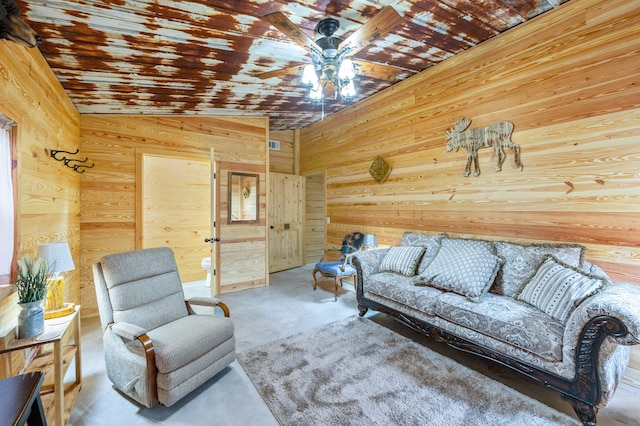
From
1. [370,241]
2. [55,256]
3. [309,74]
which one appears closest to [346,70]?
[309,74]

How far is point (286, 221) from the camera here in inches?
234

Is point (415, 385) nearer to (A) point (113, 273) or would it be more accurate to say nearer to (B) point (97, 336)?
(A) point (113, 273)

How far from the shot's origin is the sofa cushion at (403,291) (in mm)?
2660

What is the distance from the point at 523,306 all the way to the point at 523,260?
0.46 m

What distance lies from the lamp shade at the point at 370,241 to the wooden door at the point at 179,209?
2.88 metres

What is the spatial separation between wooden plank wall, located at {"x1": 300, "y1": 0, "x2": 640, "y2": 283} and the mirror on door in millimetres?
2109

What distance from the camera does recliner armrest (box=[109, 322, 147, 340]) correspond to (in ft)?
6.10

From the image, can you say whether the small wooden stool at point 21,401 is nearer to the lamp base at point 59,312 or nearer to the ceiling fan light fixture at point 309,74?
the lamp base at point 59,312

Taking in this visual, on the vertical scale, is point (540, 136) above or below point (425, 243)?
above

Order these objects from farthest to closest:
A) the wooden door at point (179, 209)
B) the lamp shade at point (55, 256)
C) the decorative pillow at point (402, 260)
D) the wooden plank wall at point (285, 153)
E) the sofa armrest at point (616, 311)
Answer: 1. the wooden plank wall at point (285, 153)
2. the wooden door at point (179, 209)
3. the decorative pillow at point (402, 260)
4. the lamp shade at point (55, 256)
5. the sofa armrest at point (616, 311)

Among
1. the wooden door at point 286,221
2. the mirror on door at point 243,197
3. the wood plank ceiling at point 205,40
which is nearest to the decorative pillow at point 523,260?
the wood plank ceiling at point 205,40

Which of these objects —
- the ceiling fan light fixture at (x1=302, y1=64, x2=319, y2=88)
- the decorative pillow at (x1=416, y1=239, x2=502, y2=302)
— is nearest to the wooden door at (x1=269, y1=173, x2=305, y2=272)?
the ceiling fan light fixture at (x1=302, y1=64, x2=319, y2=88)

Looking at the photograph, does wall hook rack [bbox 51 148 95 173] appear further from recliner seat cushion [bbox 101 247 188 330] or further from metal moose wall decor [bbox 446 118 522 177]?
metal moose wall decor [bbox 446 118 522 177]

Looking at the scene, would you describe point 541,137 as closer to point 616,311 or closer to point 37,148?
point 616,311
